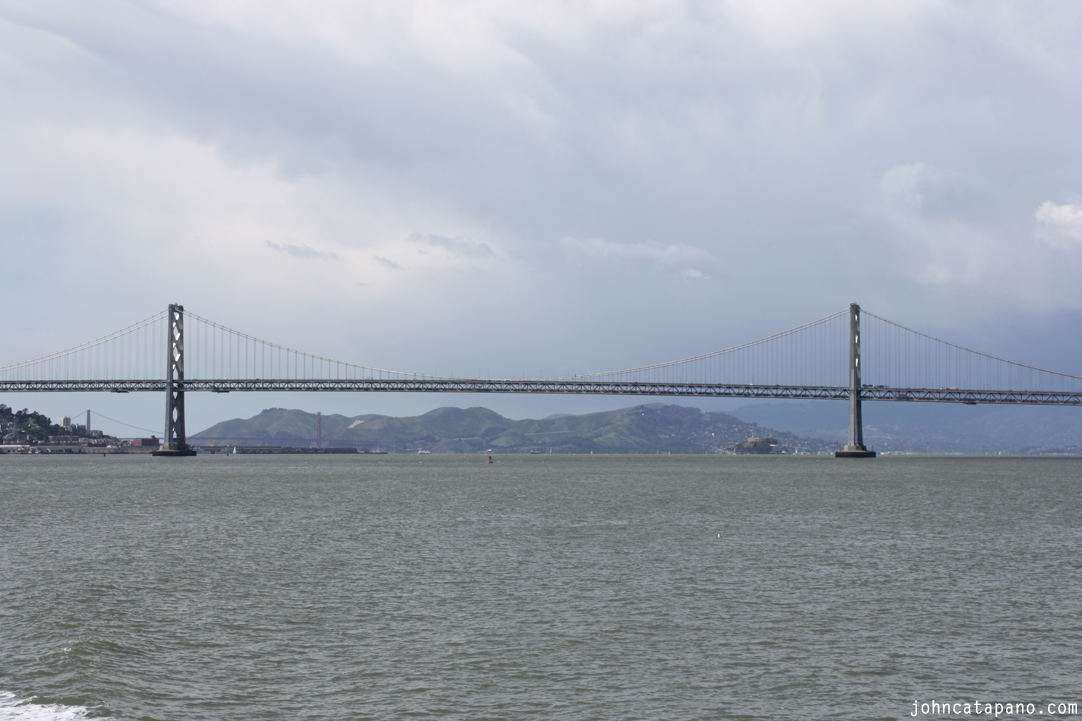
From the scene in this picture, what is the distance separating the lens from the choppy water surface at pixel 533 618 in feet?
29.6

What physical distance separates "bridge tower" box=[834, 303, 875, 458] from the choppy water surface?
67909 millimetres

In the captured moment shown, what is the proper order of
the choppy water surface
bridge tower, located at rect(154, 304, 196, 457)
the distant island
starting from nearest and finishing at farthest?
1. the choppy water surface
2. bridge tower, located at rect(154, 304, 196, 457)
3. the distant island

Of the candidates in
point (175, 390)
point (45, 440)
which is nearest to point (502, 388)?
A: point (175, 390)

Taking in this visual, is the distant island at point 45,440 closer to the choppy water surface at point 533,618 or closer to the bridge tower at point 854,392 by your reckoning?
the bridge tower at point 854,392

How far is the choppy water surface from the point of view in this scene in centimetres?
903

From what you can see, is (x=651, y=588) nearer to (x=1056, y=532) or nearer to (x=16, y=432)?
(x=1056, y=532)

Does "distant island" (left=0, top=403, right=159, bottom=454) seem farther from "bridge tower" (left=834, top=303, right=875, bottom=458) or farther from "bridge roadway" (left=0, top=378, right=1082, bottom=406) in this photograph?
"bridge tower" (left=834, top=303, right=875, bottom=458)

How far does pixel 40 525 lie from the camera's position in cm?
2558

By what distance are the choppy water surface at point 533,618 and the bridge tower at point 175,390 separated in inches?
2752

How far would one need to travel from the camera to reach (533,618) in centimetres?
1242

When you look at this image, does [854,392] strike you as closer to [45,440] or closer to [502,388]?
[502,388]

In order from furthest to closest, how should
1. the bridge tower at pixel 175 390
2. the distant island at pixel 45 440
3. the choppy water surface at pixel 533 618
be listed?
the distant island at pixel 45 440 < the bridge tower at pixel 175 390 < the choppy water surface at pixel 533 618

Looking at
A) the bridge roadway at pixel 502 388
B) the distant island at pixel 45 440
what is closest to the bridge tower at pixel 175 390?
the bridge roadway at pixel 502 388

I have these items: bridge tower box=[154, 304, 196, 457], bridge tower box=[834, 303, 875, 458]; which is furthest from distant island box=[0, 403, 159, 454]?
bridge tower box=[834, 303, 875, 458]
